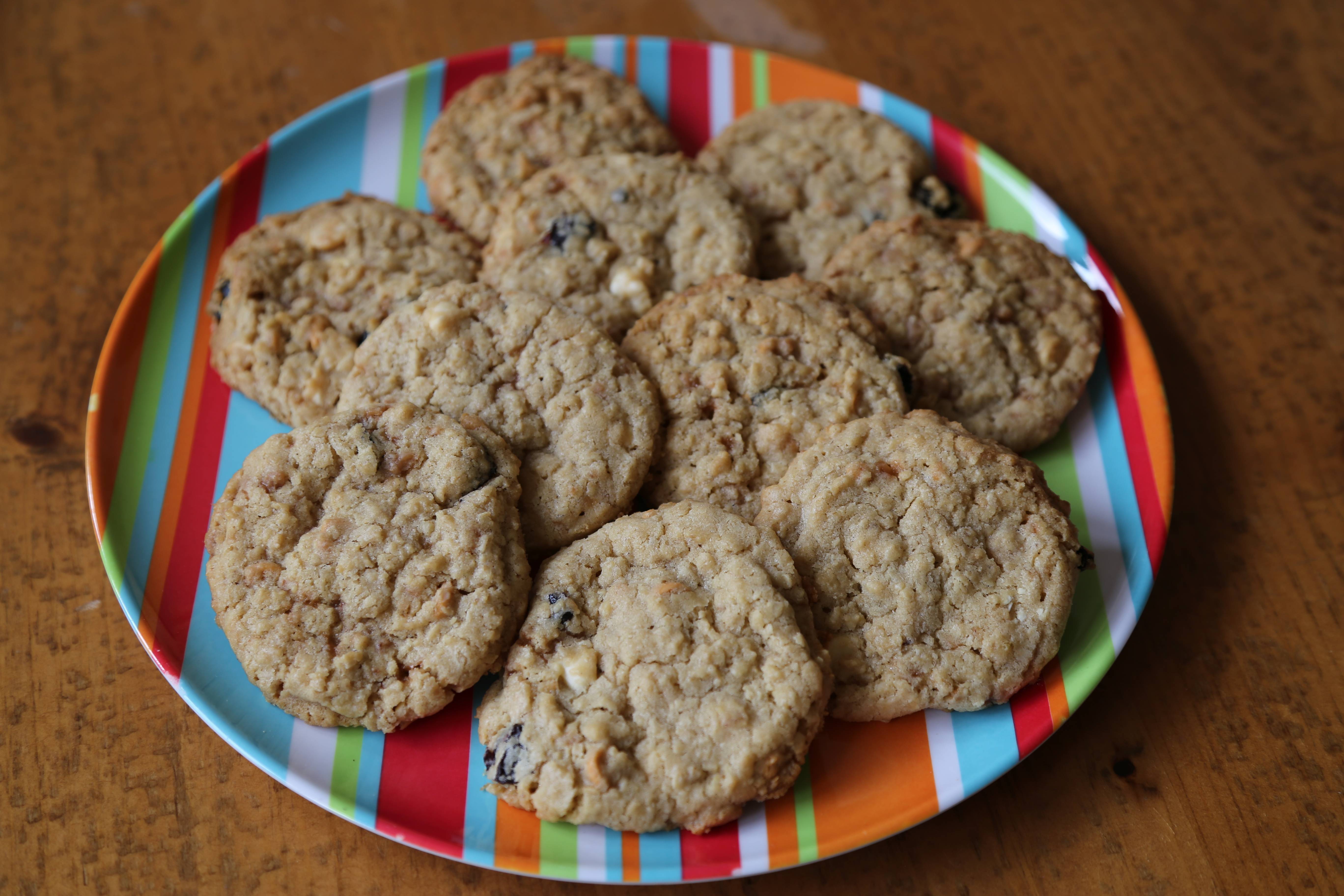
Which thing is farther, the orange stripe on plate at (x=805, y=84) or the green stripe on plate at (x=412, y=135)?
the orange stripe on plate at (x=805, y=84)

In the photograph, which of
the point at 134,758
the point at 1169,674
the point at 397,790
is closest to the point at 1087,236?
the point at 1169,674

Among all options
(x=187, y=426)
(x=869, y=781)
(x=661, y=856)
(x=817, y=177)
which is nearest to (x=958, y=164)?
(x=817, y=177)

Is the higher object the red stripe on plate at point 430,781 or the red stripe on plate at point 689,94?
the red stripe on plate at point 689,94

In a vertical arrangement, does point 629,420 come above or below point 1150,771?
above

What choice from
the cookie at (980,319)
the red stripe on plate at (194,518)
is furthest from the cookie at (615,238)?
the red stripe on plate at (194,518)

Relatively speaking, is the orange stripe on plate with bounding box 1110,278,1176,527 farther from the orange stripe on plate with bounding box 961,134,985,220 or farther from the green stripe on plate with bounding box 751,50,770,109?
the green stripe on plate with bounding box 751,50,770,109

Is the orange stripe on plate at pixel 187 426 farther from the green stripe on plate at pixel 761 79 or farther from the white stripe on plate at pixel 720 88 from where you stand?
the green stripe on plate at pixel 761 79

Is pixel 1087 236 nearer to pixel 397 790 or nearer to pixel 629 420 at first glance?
pixel 629 420
